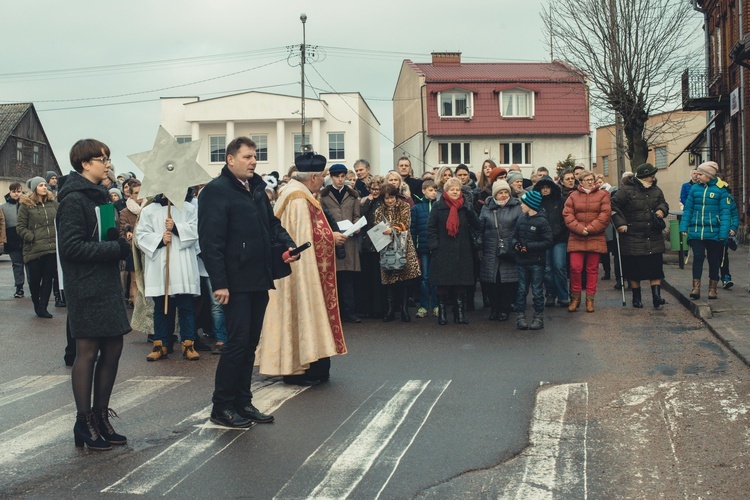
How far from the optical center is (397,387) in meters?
8.44

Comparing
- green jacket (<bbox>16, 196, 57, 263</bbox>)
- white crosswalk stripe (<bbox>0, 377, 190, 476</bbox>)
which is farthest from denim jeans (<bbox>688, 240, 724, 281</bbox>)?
green jacket (<bbox>16, 196, 57, 263</bbox>)

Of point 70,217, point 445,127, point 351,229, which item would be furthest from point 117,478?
point 445,127

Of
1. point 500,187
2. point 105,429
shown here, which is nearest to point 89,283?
point 105,429

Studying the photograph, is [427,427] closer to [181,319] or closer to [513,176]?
[181,319]

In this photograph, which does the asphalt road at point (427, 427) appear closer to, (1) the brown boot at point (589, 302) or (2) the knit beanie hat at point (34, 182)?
(1) the brown boot at point (589, 302)

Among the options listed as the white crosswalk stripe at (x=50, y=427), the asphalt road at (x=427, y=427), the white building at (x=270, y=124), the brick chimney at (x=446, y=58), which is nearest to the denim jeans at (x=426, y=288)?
the asphalt road at (x=427, y=427)

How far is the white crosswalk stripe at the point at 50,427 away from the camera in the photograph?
6254 millimetres

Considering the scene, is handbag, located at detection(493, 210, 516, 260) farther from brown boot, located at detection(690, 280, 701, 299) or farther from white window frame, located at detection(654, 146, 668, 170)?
white window frame, located at detection(654, 146, 668, 170)

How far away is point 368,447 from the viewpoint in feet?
20.7

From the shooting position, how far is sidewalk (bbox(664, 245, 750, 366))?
10.3 meters

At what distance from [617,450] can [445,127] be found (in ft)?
166

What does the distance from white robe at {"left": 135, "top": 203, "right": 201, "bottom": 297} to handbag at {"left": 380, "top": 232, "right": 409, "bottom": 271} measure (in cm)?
337

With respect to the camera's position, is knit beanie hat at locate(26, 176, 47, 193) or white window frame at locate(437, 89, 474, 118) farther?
white window frame at locate(437, 89, 474, 118)

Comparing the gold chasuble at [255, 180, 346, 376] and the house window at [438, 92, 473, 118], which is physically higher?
the house window at [438, 92, 473, 118]
